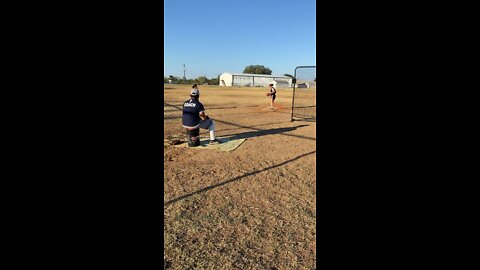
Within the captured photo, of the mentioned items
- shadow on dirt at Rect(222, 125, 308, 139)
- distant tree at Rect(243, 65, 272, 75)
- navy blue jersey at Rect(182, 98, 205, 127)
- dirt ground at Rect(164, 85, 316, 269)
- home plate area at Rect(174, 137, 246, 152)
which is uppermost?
distant tree at Rect(243, 65, 272, 75)

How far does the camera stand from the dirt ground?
8.96 feet

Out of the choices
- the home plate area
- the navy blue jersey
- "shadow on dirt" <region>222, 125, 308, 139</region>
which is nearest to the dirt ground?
the home plate area

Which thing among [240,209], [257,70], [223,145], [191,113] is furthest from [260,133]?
[257,70]

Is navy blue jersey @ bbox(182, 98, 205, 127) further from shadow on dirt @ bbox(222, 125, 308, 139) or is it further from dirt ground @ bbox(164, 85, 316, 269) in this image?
shadow on dirt @ bbox(222, 125, 308, 139)

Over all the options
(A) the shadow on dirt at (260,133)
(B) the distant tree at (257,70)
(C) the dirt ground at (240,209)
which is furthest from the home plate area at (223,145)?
(B) the distant tree at (257,70)

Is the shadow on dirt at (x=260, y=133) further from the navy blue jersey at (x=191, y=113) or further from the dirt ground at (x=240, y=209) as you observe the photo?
the navy blue jersey at (x=191, y=113)

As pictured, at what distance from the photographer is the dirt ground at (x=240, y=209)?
8.96ft

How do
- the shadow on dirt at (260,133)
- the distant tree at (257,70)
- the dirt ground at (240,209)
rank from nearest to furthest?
the dirt ground at (240,209)
the shadow on dirt at (260,133)
the distant tree at (257,70)

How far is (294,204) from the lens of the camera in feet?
12.8

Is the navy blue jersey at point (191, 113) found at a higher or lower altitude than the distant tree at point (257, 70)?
lower
